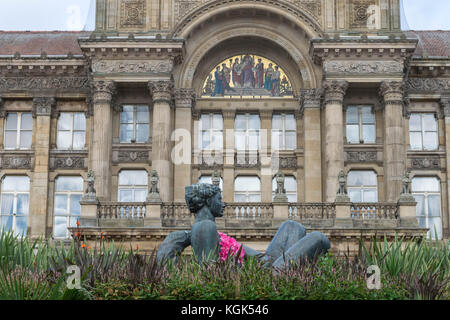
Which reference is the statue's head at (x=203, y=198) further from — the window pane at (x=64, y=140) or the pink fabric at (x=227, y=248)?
the window pane at (x=64, y=140)

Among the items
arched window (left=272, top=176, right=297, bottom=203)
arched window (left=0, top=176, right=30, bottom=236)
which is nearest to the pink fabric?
arched window (left=272, top=176, right=297, bottom=203)

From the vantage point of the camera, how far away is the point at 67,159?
39219 mm

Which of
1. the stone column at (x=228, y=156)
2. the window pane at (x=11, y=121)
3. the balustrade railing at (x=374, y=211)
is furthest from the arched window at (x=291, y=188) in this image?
the window pane at (x=11, y=121)

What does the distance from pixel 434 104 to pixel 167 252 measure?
3016cm

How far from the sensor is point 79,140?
39.8 meters

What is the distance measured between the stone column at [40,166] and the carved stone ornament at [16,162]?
57 centimetres

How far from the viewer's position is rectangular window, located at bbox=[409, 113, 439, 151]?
39.5m

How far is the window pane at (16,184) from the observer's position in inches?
1547

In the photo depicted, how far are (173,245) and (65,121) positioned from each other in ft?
95.2

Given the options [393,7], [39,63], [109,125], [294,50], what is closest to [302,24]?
[294,50]

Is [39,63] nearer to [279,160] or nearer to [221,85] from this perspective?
[221,85]

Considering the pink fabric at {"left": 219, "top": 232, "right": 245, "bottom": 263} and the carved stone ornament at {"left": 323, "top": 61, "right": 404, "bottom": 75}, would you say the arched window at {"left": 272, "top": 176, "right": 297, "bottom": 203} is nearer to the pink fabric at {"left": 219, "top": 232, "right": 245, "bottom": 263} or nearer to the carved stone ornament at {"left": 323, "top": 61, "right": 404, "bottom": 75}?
the carved stone ornament at {"left": 323, "top": 61, "right": 404, "bottom": 75}

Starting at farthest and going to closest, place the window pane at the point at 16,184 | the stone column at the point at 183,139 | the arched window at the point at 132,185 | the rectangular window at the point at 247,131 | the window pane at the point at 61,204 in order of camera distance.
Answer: the rectangular window at the point at 247,131 < the window pane at the point at 16,184 < the window pane at the point at 61,204 < the arched window at the point at 132,185 < the stone column at the point at 183,139

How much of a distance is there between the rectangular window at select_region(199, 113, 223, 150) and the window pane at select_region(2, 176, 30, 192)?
8673mm
